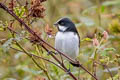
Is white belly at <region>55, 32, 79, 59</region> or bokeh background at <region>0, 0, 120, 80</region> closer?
bokeh background at <region>0, 0, 120, 80</region>

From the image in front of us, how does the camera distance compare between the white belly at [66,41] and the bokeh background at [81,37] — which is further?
the white belly at [66,41]

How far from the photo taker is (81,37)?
416 centimetres

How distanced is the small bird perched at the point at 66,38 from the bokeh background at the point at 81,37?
0.07 meters

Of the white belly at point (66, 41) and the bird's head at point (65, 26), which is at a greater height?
the bird's head at point (65, 26)

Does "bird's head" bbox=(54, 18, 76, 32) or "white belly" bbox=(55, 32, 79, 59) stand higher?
"bird's head" bbox=(54, 18, 76, 32)

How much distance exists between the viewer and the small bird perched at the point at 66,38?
9.61 feet

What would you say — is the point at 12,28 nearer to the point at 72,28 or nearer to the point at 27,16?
the point at 27,16

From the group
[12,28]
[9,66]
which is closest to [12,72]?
[9,66]

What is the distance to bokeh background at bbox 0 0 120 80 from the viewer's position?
6.73ft

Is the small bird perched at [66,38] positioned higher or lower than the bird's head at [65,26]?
lower

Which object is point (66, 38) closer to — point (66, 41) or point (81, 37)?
point (66, 41)

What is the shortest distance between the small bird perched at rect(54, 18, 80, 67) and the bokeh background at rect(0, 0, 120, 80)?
0.07 m

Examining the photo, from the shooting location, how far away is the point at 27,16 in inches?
75.5

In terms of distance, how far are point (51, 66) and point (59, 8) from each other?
2.61 metres
